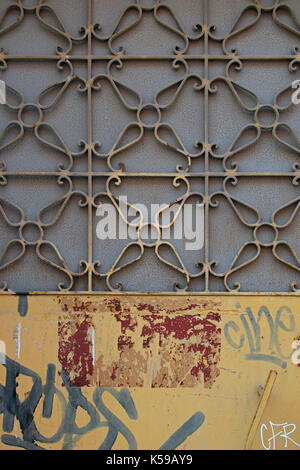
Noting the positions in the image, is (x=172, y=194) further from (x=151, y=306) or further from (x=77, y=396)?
(x=77, y=396)

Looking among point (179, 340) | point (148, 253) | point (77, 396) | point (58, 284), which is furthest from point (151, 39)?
point (77, 396)

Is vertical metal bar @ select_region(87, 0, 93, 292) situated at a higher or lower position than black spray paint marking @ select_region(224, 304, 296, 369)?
higher

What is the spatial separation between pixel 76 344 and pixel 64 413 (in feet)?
1.35

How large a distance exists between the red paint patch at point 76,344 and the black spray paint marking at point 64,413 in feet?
0.26

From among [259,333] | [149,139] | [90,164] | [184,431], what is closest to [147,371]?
[184,431]

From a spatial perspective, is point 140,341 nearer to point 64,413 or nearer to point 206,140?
point 64,413

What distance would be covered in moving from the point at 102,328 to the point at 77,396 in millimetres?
427

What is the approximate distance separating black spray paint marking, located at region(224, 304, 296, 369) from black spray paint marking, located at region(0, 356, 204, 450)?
49 cm

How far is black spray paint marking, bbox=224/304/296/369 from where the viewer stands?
3383 millimetres

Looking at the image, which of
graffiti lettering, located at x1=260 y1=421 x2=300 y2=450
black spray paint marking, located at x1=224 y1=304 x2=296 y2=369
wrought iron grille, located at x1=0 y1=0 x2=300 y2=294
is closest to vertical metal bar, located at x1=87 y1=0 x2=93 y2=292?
wrought iron grille, located at x1=0 y1=0 x2=300 y2=294

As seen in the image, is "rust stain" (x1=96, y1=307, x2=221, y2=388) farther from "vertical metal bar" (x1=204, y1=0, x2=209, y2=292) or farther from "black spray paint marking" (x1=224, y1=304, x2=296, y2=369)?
"vertical metal bar" (x1=204, y1=0, x2=209, y2=292)

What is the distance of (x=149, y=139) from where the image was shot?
3.57 meters

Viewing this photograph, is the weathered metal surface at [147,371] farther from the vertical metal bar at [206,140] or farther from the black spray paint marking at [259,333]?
the vertical metal bar at [206,140]

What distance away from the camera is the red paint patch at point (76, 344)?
11.2ft
